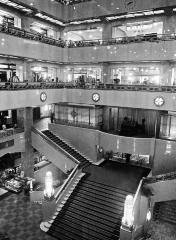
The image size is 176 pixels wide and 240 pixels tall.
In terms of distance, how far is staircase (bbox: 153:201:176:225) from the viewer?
16.4m

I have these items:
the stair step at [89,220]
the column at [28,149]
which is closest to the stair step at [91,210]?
the stair step at [89,220]

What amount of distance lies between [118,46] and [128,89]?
410 centimetres

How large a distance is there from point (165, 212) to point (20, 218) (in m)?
10.6

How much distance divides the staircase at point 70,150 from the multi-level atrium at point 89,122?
15 centimetres

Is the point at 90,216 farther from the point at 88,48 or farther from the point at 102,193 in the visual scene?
the point at 88,48

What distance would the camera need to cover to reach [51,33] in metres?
24.2

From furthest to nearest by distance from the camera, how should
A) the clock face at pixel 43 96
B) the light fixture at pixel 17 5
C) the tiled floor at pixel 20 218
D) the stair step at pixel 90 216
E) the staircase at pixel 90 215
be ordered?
the clock face at pixel 43 96, the light fixture at pixel 17 5, the stair step at pixel 90 216, the staircase at pixel 90 215, the tiled floor at pixel 20 218

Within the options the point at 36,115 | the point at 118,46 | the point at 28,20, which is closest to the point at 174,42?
the point at 118,46

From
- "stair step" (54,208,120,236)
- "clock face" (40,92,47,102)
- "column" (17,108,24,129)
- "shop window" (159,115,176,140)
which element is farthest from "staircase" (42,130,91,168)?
"shop window" (159,115,176,140)

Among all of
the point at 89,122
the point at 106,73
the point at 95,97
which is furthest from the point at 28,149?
the point at 106,73

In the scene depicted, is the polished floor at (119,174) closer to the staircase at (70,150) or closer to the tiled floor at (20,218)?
the staircase at (70,150)

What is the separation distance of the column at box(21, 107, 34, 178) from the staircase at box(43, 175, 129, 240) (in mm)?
5697

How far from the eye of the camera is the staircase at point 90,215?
13.1 metres

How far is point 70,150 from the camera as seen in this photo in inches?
814
